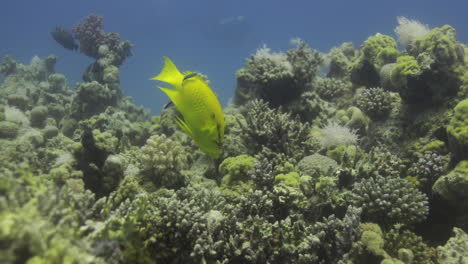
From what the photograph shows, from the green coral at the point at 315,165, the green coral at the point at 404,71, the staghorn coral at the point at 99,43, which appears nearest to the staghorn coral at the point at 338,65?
the green coral at the point at 404,71

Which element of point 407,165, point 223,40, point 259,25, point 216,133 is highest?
point 259,25

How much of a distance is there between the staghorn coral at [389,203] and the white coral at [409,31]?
6.45 metres

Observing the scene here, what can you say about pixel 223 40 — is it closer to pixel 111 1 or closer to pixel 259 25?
pixel 259 25

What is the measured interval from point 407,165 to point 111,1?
186m

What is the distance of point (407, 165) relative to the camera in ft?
16.1

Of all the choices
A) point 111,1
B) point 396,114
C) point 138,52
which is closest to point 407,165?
point 396,114

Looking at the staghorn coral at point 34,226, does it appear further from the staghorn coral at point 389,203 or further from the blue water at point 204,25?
the blue water at point 204,25

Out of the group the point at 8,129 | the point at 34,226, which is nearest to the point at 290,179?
the point at 34,226

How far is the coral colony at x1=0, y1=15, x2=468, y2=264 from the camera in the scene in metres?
2.20

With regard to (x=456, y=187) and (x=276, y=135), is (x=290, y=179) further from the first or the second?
(x=456, y=187)

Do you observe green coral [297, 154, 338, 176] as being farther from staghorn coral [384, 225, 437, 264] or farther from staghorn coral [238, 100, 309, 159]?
staghorn coral [384, 225, 437, 264]

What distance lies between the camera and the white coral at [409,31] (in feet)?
27.6

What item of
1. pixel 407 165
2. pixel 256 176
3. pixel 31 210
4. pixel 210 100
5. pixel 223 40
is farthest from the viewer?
pixel 223 40

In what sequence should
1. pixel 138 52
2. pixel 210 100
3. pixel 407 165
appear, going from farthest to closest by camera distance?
pixel 138 52
pixel 407 165
pixel 210 100
